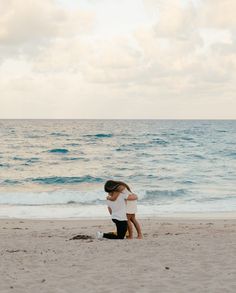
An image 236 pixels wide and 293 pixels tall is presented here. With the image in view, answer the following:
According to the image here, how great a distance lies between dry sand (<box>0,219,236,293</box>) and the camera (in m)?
6.88

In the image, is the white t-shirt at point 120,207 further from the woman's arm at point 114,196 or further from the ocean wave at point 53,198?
the ocean wave at point 53,198

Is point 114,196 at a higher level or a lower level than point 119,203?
higher

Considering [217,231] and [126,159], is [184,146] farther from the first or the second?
[217,231]

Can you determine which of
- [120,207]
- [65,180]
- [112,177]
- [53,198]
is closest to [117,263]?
[120,207]

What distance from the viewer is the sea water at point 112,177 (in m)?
19.2

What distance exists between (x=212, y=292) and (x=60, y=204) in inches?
571

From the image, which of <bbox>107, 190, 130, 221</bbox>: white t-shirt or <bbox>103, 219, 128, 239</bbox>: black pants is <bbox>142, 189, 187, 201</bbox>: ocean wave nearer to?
<bbox>103, 219, 128, 239</bbox>: black pants

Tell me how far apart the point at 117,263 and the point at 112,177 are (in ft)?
76.3

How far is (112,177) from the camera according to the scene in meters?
31.4

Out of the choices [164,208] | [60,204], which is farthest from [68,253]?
[60,204]

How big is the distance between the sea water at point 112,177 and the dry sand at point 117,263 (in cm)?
670

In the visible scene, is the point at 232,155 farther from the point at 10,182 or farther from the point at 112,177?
the point at 10,182

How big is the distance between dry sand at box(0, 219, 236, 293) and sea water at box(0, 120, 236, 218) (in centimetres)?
670

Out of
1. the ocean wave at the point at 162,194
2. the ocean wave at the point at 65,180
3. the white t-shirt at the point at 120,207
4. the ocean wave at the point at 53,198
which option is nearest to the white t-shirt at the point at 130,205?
the white t-shirt at the point at 120,207
